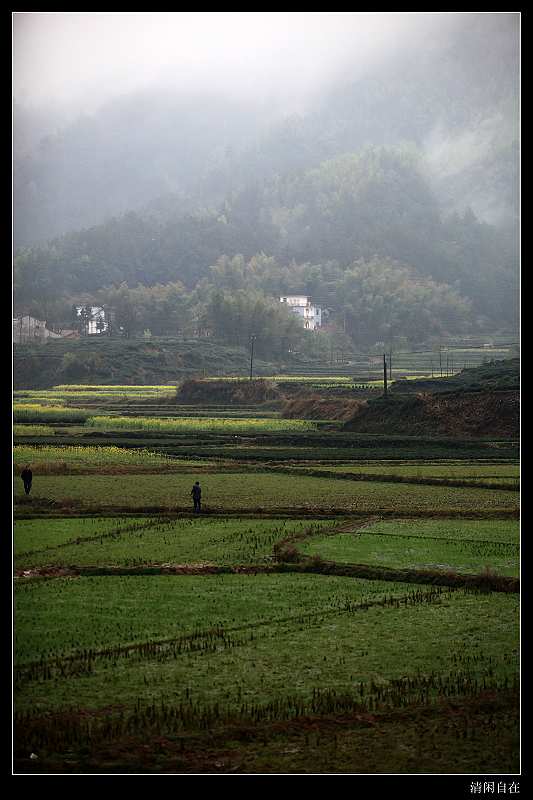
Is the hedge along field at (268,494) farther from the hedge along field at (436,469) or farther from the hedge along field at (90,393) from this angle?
the hedge along field at (90,393)

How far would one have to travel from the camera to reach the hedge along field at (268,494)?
1206 cm

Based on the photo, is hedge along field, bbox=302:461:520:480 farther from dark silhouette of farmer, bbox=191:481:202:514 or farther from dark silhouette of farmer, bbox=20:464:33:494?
dark silhouette of farmer, bbox=20:464:33:494

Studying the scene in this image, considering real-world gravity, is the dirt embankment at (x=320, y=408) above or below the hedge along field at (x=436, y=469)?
above

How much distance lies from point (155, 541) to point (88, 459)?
6.71 meters

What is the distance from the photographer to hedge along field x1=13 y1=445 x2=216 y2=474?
598 inches

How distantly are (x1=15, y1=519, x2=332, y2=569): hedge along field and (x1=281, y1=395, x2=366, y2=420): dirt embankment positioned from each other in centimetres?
1341

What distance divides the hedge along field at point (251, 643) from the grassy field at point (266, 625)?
0.06 feet

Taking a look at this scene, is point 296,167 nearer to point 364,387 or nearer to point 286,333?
point 286,333

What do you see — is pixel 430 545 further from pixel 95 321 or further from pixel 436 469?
pixel 95 321

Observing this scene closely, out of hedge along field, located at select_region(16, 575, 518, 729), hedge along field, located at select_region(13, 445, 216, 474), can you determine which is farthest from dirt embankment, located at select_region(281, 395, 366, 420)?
hedge along field, located at select_region(16, 575, 518, 729)

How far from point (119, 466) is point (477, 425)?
789cm

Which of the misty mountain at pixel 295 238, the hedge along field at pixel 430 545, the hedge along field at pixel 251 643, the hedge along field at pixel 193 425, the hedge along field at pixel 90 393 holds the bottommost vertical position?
the hedge along field at pixel 251 643

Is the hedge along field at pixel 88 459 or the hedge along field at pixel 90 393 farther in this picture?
the hedge along field at pixel 90 393

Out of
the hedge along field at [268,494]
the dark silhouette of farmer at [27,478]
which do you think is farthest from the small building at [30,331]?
the dark silhouette of farmer at [27,478]
